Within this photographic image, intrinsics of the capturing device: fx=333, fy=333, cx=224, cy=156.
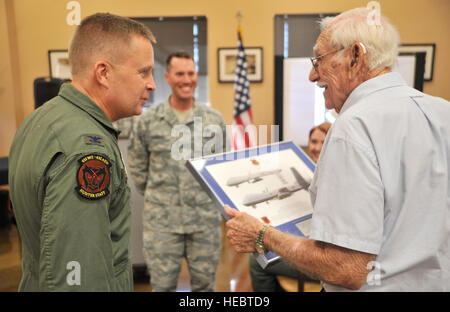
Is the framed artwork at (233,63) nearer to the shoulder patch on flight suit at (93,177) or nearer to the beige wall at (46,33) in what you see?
the beige wall at (46,33)

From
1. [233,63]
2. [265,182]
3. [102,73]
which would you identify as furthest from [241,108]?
[102,73]

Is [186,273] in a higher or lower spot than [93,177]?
lower

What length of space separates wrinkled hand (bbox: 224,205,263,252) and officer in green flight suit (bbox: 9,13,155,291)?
1.09 feet

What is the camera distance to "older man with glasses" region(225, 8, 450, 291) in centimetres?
75

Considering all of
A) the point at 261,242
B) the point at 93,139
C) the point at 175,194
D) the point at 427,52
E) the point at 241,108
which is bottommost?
the point at 175,194

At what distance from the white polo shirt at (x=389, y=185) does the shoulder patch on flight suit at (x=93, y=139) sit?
0.55 m

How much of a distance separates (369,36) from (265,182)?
636 millimetres

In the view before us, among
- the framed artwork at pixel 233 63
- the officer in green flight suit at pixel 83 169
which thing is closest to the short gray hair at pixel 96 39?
the officer in green flight suit at pixel 83 169

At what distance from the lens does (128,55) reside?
1.00 metres

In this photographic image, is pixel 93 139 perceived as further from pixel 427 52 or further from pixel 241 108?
pixel 241 108

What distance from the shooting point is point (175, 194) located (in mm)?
2197

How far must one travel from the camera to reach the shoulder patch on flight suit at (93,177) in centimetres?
78

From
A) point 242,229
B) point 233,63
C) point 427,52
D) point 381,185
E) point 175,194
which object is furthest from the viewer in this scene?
point 233,63

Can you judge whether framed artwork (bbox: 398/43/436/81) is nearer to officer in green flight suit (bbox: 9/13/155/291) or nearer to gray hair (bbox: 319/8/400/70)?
gray hair (bbox: 319/8/400/70)
